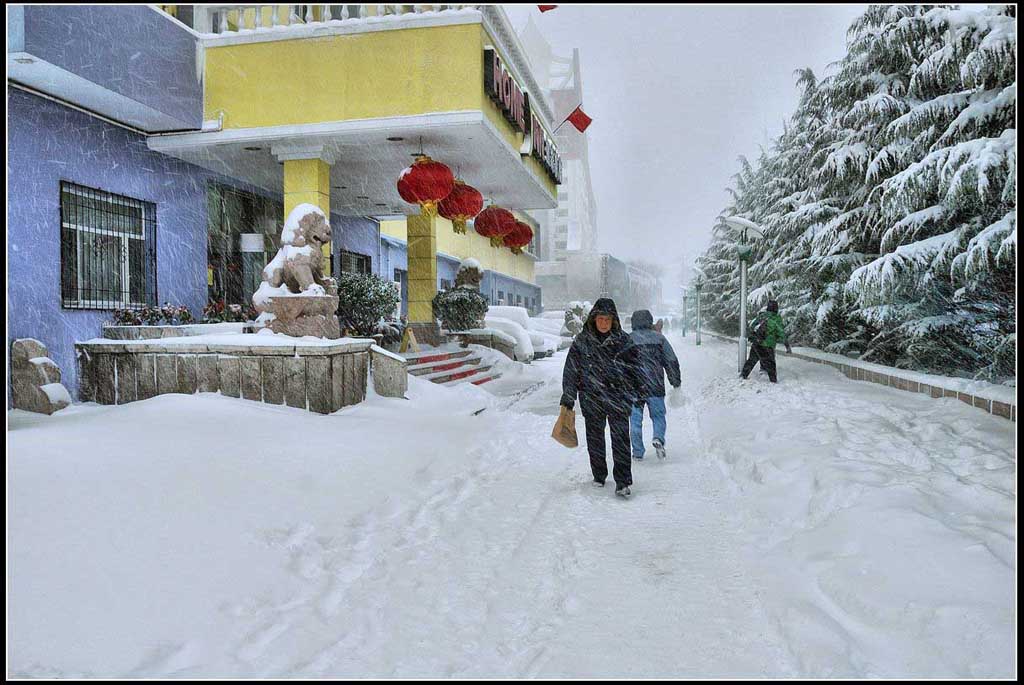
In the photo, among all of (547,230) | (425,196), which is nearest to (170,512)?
(425,196)

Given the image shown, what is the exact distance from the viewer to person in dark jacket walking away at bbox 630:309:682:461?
7.00m

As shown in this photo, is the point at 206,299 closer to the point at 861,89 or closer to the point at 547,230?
the point at 861,89

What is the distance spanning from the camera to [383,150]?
11.2m

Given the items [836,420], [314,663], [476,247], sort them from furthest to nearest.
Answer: [476,247] → [836,420] → [314,663]

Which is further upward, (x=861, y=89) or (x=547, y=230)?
(x=547, y=230)

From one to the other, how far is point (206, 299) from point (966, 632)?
39.6 ft

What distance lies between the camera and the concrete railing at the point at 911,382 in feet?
25.6

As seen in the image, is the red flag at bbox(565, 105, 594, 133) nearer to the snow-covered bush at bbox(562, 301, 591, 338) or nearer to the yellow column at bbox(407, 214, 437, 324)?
the yellow column at bbox(407, 214, 437, 324)

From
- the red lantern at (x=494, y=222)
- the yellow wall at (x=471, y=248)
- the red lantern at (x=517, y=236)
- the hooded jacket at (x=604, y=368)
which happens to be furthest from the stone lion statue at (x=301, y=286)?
the yellow wall at (x=471, y=248)

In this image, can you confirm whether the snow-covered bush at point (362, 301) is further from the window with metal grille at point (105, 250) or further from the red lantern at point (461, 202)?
the window with metal grille at point (105, 250)

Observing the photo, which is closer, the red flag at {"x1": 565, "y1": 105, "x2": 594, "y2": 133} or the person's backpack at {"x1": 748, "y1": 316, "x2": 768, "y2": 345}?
the person's backpack at {"x1": 748, "y1": 316, "x2": 768, "y2": 345}

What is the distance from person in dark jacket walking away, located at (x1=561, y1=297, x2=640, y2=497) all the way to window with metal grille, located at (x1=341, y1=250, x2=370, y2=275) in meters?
12.1

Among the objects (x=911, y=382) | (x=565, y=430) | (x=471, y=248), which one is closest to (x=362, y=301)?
(x=565, y=430)

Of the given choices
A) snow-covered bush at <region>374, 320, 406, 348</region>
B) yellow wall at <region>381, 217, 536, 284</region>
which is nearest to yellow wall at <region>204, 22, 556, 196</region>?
snow-covered bush at <region>374, 320, 406, 348</region>
